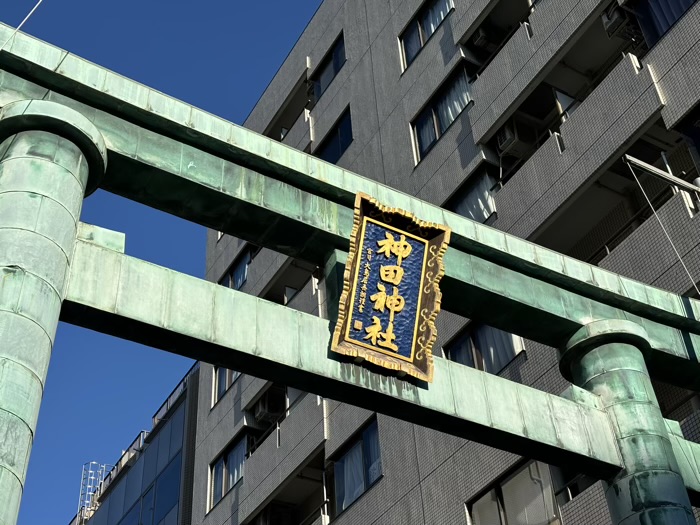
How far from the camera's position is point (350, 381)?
8.70 metres

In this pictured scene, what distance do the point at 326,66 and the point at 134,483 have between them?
45.7 feet

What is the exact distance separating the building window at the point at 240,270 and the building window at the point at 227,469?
16.2ft

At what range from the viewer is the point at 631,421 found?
9.88m

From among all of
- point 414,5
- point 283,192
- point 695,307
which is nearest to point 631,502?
point 695,307

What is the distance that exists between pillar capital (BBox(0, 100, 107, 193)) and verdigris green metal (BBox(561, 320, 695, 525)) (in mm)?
5414

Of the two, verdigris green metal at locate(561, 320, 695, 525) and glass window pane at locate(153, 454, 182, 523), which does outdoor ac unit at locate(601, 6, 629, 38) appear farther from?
glass window pane at locate(153, 454, 182, 523)

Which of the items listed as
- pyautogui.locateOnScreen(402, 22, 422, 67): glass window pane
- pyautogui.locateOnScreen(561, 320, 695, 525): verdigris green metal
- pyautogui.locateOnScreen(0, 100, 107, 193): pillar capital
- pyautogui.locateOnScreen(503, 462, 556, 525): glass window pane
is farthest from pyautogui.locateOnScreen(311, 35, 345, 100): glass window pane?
pyautogui.locateOnScreen(0, 100, 107, 193): pillar capital

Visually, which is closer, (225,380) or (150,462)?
(225,380)

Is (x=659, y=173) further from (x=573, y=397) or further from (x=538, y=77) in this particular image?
(x=538, y=77)

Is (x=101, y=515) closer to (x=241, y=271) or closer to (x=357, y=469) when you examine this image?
(x=241, y=271)

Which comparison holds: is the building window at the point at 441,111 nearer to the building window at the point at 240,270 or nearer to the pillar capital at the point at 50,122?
the building window at the point at 240,270

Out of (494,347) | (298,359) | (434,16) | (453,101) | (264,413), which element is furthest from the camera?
(264,413)

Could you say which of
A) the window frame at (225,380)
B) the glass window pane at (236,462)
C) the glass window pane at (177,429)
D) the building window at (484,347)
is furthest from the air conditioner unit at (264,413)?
the building window at (484,347)

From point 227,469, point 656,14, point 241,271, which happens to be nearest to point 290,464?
point 227,469
